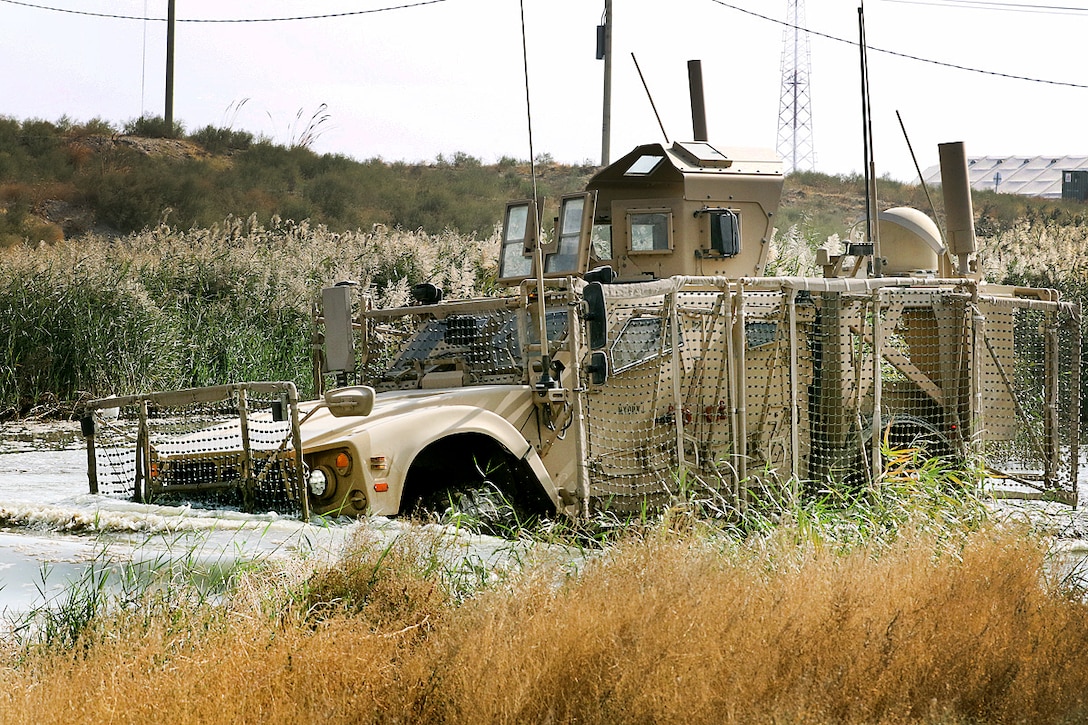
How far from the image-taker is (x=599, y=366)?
8.03 meters

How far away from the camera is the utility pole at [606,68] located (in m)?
20.1

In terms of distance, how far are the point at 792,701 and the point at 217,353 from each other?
1336 centimetres

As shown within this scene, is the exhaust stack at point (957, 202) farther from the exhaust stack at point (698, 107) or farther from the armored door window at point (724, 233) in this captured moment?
the armored door window at point (724, 233)

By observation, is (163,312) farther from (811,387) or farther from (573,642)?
(573,642)

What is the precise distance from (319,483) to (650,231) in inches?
151

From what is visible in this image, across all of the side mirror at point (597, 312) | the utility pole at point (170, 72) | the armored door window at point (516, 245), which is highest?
the utility pole at point (170, 72)

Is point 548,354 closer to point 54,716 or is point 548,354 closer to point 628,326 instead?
point 628,326

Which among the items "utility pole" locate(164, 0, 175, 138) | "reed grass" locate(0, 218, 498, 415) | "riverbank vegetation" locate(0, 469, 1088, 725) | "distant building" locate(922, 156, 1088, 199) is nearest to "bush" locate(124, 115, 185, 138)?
"utility pole" locate(164, 0, 175, 138)

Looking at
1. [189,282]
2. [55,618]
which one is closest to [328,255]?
[189,282]

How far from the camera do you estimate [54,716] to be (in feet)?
13.5

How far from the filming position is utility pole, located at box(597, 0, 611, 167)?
20.1 metres

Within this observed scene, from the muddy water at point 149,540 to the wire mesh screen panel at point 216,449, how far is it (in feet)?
0.54

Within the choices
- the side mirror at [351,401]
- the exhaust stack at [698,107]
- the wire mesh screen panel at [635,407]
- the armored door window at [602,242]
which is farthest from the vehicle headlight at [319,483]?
the exhaust stack at [698,107]

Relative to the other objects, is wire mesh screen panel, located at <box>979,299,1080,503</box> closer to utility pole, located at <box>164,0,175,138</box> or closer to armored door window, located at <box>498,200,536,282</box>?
armored door window, located at <box>498,200,536,282</box>
